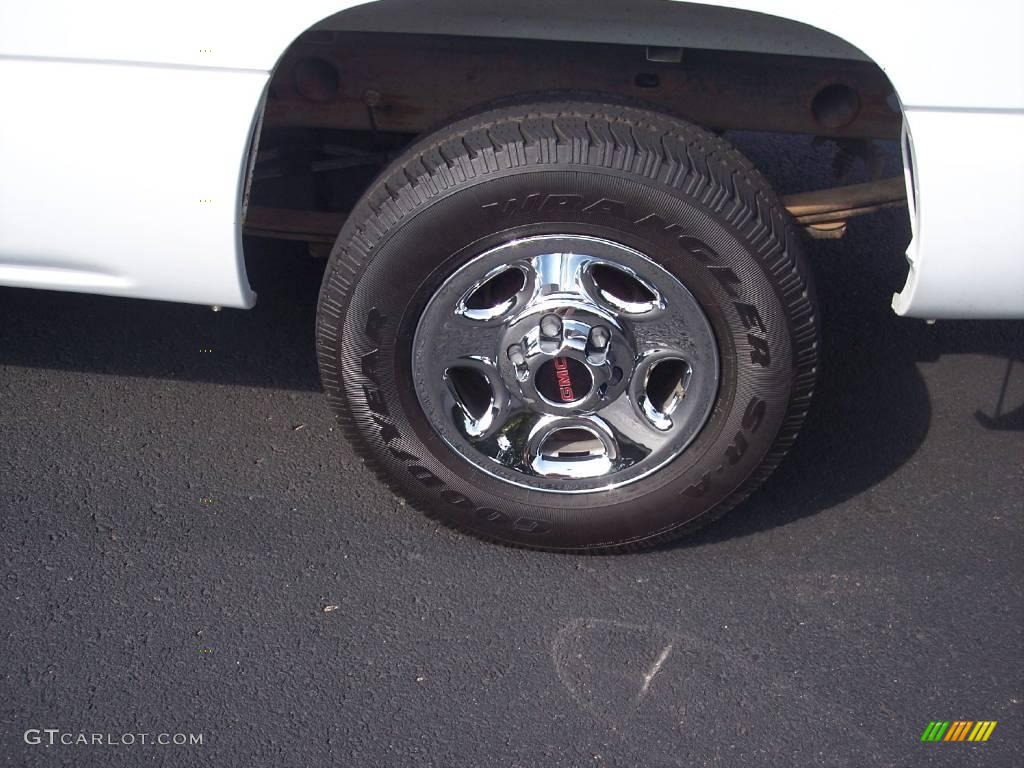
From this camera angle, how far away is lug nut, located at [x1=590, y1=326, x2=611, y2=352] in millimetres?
2527

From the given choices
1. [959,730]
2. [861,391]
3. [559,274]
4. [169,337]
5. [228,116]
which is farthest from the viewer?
[169,337]

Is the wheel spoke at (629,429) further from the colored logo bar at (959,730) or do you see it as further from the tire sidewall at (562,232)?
the colored logo bar at (959,730)

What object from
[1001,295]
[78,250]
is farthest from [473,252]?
[1001,295]

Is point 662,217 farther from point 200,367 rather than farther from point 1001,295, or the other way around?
point 200,367

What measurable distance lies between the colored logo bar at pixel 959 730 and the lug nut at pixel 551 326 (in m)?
1.24

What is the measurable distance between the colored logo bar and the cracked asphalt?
0.02m

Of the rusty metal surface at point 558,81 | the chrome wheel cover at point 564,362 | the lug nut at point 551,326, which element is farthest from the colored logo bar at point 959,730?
the rusty metal surface at point 558,81

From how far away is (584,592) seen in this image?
104 inches

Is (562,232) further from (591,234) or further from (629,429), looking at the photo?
(629,429)

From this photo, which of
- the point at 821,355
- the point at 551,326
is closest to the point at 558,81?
the point at 551,326

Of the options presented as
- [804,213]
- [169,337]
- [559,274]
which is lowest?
[169,337]

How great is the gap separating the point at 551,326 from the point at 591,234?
25 centimetres

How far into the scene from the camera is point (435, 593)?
104 inches

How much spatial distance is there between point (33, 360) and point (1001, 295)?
2.79 m
